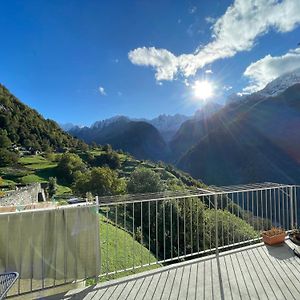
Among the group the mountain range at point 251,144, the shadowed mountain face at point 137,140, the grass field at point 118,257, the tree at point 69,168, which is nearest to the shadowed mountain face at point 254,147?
the mountain range at point 251,144

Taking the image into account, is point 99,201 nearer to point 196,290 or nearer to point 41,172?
point 196,290

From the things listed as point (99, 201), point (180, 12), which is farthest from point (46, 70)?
point (99, 201)

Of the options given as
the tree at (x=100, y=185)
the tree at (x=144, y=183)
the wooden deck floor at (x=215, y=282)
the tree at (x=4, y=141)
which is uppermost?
the tree at (x=4, y=141)

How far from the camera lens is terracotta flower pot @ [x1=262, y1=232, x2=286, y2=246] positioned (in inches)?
158

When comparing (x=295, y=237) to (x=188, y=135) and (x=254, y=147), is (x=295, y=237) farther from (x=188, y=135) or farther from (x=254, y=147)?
(x=188, y=135)

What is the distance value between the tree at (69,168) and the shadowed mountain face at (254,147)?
31.3 metres

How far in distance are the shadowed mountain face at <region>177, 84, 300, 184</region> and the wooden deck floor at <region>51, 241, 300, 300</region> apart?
5043 centimetres

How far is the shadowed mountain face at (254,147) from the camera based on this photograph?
184 feet

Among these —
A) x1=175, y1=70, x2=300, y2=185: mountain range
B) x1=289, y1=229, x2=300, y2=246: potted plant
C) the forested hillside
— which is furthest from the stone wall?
x1=175, y1=70, x2=300, y2=185: mountain range

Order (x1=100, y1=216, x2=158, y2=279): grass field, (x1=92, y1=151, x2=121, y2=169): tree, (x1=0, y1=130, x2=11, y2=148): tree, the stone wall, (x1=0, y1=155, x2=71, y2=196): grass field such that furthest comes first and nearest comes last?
(x1=92, y1=151, x2=121, y2=169): tree < (x1=0, y1=130, x2=11, y2=148): tree < (x1=0, y1=155, x2=71, y2=196): grass field < the stone wall < (x1=100, y1=216, x2=158, y2=279): grass field

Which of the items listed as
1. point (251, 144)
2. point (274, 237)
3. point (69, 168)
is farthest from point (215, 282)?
point (251, 144)

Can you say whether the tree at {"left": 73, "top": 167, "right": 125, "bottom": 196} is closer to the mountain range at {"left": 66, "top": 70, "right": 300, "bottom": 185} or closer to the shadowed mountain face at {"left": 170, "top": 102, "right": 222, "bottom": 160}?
the mountain range at {"left": 66, "top": 70, "right": 300, "bottom": 185}

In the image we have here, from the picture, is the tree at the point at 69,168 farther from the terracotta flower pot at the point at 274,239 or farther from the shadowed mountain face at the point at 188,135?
the shadowed mountain face at the point at 188,135

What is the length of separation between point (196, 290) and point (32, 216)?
5.62 ft
